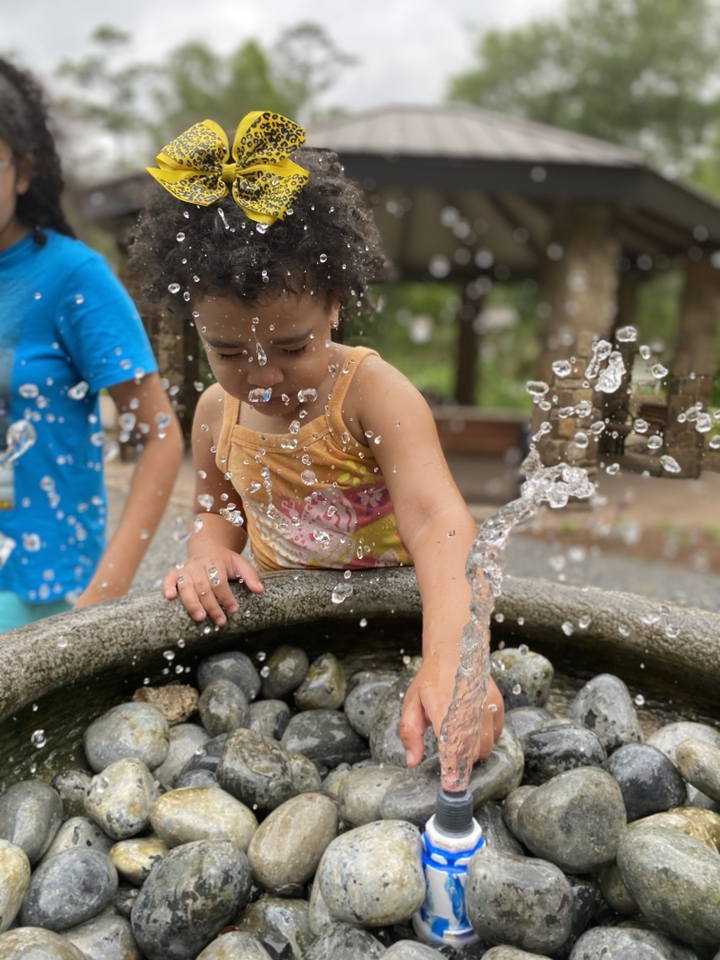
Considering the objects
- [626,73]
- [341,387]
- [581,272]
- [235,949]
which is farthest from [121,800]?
[626,73]

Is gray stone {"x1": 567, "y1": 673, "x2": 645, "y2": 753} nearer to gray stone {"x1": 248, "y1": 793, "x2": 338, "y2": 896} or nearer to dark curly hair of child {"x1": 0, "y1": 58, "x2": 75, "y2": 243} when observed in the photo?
gray stone {"x1": 248, "y1": 793, "x2": 338, "y2": 896}

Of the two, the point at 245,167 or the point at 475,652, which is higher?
the point at 245,167

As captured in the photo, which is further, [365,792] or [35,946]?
[365,792]

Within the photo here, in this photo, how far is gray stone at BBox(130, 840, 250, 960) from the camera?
95 centimetres

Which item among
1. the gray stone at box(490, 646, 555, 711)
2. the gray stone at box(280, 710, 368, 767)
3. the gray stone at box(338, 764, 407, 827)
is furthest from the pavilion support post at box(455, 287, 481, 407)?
the gray stone at box(338, 764, 407, 827)

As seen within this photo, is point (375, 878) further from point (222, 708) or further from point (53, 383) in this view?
point (53, 383)

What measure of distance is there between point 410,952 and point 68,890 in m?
0.43

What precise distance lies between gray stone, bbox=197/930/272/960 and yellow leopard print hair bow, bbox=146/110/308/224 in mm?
936

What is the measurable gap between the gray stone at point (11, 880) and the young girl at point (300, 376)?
1.44 feet

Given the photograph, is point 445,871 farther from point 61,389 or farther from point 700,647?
point 61,389

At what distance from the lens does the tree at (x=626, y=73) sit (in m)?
27.4

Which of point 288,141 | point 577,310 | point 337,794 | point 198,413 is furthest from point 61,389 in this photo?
point 577,310

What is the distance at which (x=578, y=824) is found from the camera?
1006mm

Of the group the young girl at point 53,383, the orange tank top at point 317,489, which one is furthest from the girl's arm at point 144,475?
the orange tank top at point 317,489
